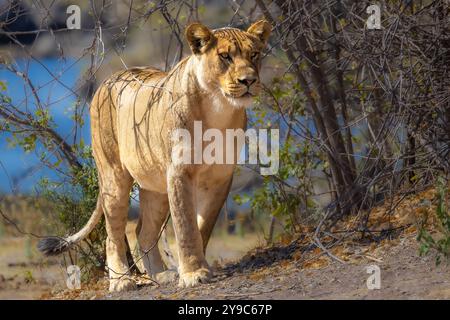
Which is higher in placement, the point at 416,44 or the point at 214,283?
the point at 416,44

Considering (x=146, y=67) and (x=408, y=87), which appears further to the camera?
(x=146, y=67)

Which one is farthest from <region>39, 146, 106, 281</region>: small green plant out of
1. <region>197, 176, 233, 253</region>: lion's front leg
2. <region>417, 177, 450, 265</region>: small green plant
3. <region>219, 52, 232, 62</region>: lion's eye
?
<region>417, 177, 450, 265</region>: small green plant

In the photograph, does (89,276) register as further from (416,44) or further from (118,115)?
(416,44)

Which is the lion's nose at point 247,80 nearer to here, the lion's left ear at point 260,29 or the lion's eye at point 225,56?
the lion's eye at point 225,56

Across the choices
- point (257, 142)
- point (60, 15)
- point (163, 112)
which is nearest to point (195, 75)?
point (163, 112)

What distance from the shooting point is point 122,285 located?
265 inches

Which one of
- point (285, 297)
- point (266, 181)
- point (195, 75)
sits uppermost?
point (195, 75)

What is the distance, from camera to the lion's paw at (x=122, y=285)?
264 inches

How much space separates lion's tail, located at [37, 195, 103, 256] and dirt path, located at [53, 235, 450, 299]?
456 millimetres

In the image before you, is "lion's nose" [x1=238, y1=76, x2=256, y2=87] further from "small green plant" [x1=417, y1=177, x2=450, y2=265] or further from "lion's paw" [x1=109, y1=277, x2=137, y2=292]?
"lion's paw" [x1=109, y1=277, x2=137, y2=292]

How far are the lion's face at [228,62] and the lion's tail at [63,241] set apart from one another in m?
1.62

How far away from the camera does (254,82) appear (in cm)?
593

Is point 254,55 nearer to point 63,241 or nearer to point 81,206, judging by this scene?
point 63,241

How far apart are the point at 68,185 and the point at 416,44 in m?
3.07
